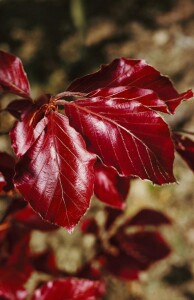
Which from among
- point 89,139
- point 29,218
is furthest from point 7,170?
point 29,218

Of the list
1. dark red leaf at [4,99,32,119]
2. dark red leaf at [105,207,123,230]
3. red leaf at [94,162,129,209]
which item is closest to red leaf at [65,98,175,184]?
dark red leaf at [4,99,32,119]

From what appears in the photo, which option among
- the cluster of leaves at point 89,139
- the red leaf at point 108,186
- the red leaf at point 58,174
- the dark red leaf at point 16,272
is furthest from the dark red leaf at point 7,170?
the dark red leaf at point 16,272

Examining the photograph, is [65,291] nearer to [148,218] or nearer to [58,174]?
[58,174]

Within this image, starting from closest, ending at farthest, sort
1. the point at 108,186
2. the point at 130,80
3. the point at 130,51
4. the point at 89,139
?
the point at 89,139, the point at 130,80, the point at 108,186, the point at 130,51

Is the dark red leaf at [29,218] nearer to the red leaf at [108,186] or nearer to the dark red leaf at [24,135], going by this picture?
the red leaf at [108,186]

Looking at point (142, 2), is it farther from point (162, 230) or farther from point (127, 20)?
point (162, 230)

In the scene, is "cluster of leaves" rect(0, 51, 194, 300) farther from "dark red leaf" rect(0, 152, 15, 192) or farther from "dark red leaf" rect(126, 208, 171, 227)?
"dark red leaf" rect(126, 208, 171, 227)
